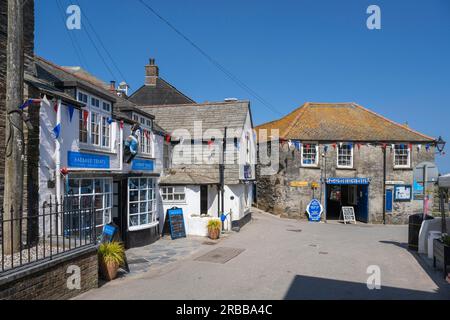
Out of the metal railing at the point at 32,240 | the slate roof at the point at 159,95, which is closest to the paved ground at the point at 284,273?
the metal railing at the point at 32,240

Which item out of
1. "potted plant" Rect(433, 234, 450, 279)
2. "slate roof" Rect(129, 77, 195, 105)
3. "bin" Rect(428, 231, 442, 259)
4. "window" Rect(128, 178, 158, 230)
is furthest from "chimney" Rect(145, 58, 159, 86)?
"potted plant" Rect(433, 234, 450, 279)

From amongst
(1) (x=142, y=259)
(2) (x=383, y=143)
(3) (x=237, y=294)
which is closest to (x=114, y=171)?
(1) (x=142, y=259)

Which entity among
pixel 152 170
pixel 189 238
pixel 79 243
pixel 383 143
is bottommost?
pixel 189 238

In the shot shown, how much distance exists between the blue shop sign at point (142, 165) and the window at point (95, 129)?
8.19 feet

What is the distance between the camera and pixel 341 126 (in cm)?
2512

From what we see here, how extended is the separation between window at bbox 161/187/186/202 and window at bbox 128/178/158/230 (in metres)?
1.75

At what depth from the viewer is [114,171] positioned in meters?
12.3

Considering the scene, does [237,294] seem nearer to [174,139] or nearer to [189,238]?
[189,238]

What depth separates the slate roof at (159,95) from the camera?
104 feet

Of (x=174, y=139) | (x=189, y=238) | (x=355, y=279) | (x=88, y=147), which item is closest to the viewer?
(x=355, y=279)

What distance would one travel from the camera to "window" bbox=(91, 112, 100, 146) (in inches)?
448

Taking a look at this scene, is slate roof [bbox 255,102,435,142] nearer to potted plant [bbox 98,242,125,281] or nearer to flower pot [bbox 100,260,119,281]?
potted plant [bbox 98,242,125,281]
